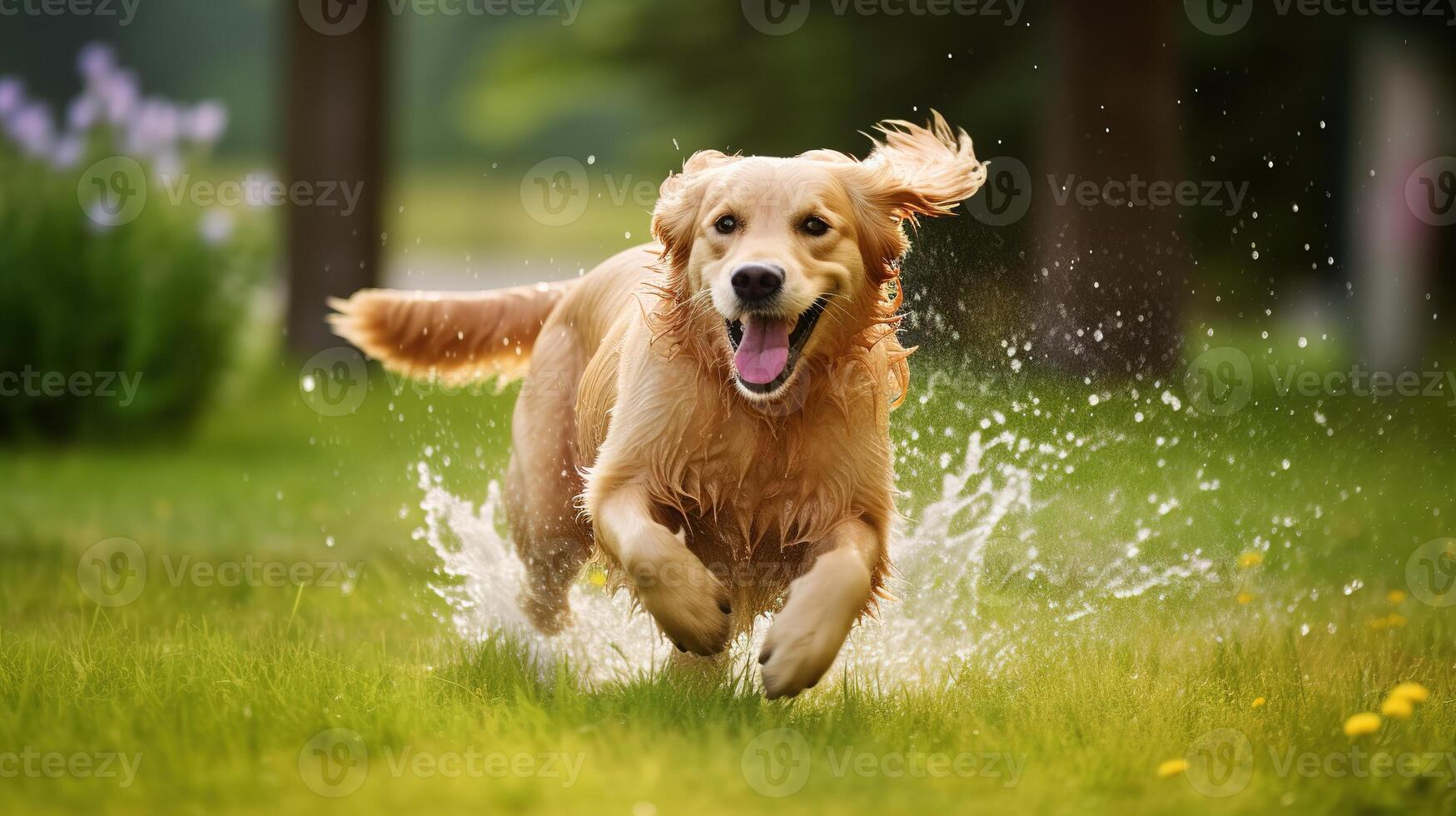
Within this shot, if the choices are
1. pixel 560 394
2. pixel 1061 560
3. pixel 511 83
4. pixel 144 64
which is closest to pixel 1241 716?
pixel 1061 560

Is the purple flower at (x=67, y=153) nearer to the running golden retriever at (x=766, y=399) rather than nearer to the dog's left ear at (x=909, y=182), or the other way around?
the running golden retriever at (x=766, y=399)

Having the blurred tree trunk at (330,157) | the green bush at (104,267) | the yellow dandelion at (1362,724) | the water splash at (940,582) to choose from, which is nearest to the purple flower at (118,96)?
the green bush at (104,267)

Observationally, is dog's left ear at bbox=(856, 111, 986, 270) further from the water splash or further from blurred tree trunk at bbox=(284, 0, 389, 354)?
blurred tree trunk at bbox=(284, 0, 389, 354)

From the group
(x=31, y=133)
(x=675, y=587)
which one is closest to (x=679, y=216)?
(x=675, y=587)

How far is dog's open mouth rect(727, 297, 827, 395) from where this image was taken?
3.54 metres

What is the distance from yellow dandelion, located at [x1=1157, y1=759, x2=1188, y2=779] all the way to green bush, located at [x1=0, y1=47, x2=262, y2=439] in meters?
6.90

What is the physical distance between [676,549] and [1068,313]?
4876mm

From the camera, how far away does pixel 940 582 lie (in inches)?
198

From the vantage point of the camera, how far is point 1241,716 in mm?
3820

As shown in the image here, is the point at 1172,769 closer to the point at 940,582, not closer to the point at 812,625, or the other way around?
the point at 812,625

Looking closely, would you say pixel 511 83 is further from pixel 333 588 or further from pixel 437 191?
pixel 437 191

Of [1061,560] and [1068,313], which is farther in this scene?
[1068,313]

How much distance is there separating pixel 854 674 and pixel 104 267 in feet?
20.3

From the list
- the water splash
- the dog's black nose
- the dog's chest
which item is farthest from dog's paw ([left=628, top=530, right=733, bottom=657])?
the water splash
